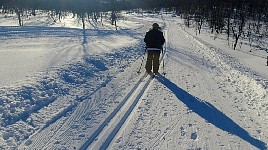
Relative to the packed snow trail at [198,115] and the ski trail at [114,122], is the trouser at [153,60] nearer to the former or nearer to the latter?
the packed snow trail at [198,115]

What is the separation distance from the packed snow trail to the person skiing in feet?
2.31

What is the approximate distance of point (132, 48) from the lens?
18.2 meters

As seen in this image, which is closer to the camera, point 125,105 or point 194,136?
point 194,136

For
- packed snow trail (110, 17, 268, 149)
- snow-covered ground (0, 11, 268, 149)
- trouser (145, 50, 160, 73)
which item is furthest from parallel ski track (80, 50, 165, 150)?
trouser (145, 50, 160, 73)

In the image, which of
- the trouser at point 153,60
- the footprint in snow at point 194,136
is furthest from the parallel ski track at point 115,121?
the trouser at point 153,60

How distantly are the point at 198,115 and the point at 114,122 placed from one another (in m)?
2.10

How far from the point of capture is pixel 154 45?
37.8ft

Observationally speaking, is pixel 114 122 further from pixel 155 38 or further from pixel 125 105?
pixel 155 38

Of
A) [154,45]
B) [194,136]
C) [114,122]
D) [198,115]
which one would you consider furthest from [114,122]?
[154,45]

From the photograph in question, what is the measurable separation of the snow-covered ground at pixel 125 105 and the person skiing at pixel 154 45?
23.4 inches

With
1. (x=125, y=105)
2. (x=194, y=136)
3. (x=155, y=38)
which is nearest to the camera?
(x=194, y=136)

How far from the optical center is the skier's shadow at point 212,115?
6.22 meters

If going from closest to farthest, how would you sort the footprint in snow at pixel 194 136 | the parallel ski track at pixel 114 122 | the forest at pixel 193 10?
1. the parallel ski track at pixel 114 122
2. the footprint in snow at pixel 194 136
3. the forest at pixel 193 10

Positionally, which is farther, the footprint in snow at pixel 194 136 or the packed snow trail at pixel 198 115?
the footprint in snow at pixel 194 136
